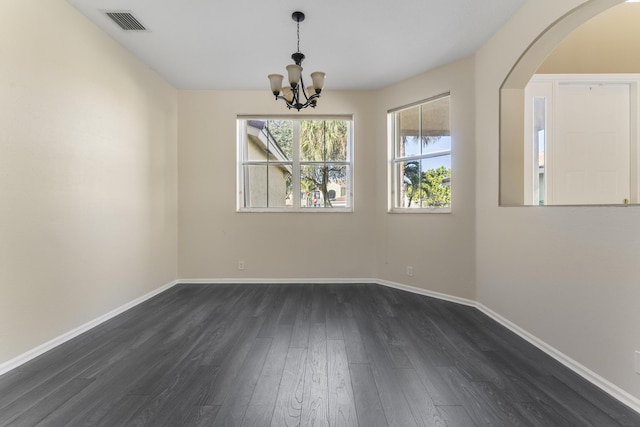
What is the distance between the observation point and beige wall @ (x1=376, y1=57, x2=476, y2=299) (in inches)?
123

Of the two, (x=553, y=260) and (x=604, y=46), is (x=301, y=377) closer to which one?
(x=553, y=260)

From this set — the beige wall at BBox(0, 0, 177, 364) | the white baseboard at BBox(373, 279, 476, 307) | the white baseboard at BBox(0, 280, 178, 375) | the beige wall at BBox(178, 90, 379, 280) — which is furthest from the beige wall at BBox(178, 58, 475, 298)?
the white baseboard at BBox(0, 280, 178, 375)

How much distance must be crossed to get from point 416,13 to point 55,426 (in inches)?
147

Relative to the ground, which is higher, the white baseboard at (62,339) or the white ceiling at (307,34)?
the white ceiling at (307,34)

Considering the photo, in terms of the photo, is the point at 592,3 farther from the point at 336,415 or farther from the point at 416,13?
the point at 336,415

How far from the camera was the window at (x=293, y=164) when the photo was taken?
4125 mm

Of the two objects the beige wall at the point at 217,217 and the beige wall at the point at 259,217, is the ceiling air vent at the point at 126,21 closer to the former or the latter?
the beige wall at the point at 217,217

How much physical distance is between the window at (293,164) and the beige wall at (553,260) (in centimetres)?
184

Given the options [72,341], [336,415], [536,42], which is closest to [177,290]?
Result: [72,341]

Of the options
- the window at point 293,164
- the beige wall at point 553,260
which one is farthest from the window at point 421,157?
the window at point 293,164

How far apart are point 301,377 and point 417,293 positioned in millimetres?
2231

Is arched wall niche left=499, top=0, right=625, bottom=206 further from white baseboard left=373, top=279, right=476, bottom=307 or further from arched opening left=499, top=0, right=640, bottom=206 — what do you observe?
white baseboard left=373, top=279, right=476, bottom=307

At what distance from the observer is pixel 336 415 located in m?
1.44

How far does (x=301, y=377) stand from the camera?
1.76 meters
